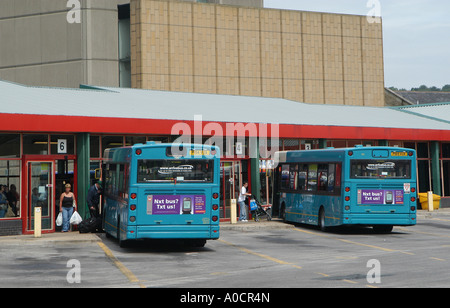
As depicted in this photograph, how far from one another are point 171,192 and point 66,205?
24.0 ft

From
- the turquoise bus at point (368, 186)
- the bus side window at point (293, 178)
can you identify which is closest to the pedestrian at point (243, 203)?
the bus side window at point (293, 178)

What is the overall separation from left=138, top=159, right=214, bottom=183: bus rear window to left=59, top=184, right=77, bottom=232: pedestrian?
677 cm

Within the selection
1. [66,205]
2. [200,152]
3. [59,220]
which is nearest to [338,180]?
[200,152]

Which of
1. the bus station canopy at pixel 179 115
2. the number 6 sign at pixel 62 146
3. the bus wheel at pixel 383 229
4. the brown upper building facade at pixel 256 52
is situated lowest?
the bus wheel at pixel 383 229

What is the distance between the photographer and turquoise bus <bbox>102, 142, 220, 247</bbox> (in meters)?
18.8

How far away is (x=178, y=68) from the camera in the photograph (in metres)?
55.4

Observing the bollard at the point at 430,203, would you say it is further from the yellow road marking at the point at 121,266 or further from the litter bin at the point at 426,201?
the yellow road marking at the point at 121,266

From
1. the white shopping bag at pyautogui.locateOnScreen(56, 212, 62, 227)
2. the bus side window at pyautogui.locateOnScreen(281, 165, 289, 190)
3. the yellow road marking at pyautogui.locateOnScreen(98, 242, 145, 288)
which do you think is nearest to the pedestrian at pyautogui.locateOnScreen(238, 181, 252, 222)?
the bus side window at pyautogui.locateOnScreen(281, 165, 289, 190)

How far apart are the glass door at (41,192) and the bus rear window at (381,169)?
10879 mm

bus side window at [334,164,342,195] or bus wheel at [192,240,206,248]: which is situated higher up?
bus side window at [334,164,342,195]

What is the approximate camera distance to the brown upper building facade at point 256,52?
54625 mm

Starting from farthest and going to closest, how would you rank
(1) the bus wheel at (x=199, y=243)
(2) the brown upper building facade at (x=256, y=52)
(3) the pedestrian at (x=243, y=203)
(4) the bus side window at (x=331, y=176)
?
(2) the brown upper building facade at (x=256, y=52) < (3) the pedestrian at (x=243, y=203) < (4) the bus side window at (x=331, y=176) < (1) the bus wheel at (x=199, y=243)

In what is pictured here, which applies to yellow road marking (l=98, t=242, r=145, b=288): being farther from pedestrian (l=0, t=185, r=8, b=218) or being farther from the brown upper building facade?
the brown upper building facade

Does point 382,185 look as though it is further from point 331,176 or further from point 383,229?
point 383,229
